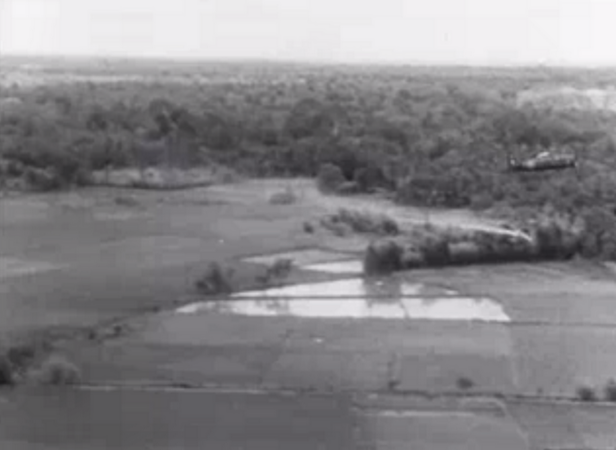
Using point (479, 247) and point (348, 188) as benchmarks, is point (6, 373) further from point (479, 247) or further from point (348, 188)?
point (479, 247)

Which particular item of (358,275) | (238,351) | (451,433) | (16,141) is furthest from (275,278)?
(451,433)

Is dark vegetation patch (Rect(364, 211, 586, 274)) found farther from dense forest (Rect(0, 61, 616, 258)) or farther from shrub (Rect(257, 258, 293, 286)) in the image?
shrub (Rect(257, 258, 293, 286))

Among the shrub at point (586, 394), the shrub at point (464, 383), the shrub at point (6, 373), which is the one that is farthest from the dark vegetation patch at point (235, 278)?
the shrub at point (586, 394)

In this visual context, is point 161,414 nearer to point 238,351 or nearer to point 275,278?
point 238,351

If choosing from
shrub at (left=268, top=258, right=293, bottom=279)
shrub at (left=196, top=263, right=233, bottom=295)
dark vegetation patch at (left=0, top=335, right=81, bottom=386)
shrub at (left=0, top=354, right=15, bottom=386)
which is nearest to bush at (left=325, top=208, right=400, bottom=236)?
shrub at (left=268, top=258, right=293, bottom=279)

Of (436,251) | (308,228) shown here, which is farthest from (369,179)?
(436,251)

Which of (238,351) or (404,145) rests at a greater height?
(404,145)

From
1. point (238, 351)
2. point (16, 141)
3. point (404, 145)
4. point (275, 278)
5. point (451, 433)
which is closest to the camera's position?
point (451, 433)
